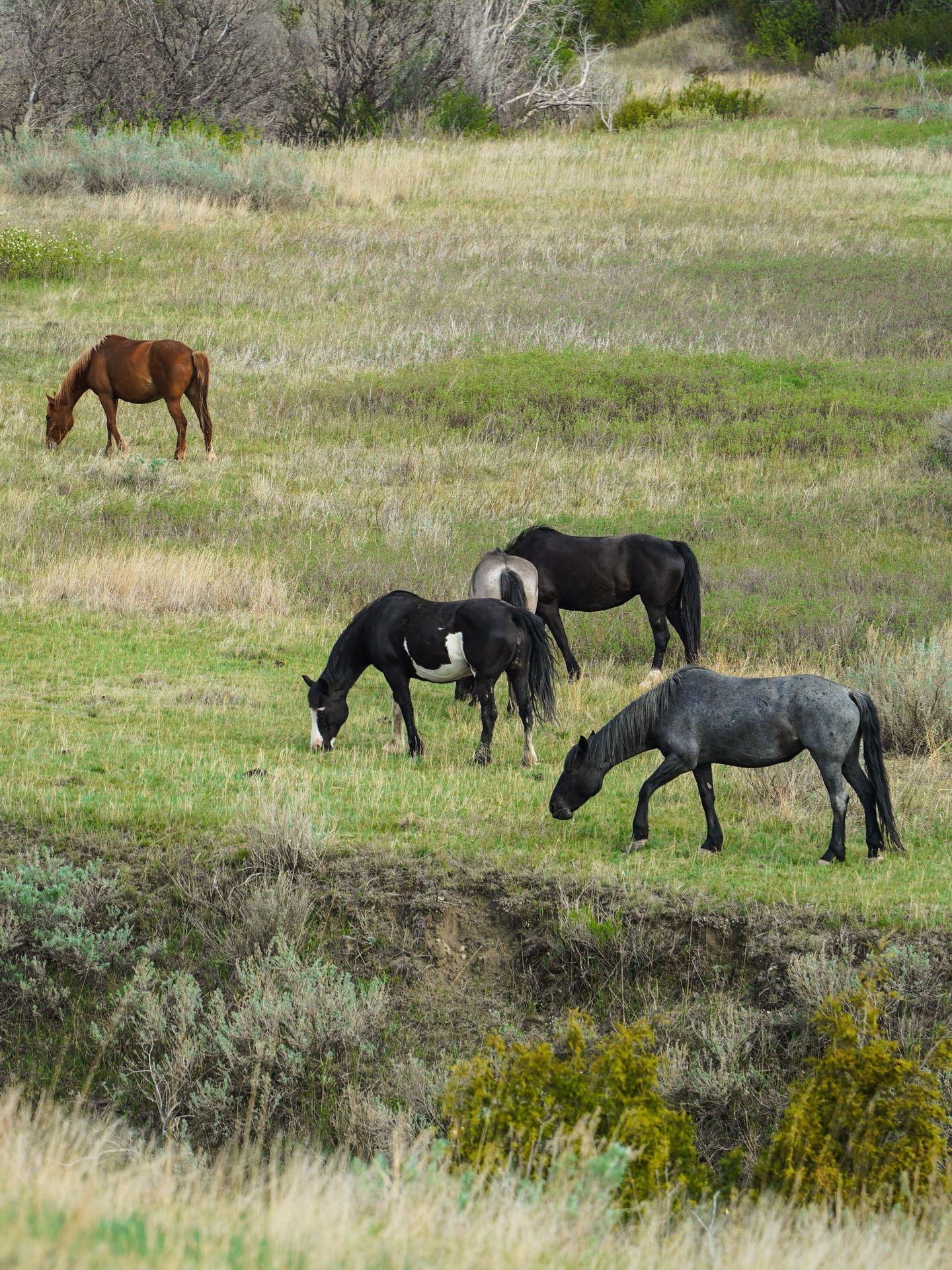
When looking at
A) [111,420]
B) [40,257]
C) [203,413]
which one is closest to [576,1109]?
[203,413]

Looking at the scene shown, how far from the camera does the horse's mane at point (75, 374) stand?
21.7m

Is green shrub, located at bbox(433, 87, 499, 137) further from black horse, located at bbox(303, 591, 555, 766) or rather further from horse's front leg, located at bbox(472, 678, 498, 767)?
horse's front leg, located at bbox(472, 678, 498, 767)

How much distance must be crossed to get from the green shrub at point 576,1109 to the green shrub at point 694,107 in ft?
149

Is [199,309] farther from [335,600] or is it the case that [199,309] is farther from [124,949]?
[124,949]

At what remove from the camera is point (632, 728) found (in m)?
9.16

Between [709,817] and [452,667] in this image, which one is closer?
[709,817]

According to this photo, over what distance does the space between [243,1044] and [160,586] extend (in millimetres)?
8740

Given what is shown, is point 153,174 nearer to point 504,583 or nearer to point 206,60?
point 206,60

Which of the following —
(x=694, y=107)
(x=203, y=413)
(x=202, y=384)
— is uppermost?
(x=694, y=107)

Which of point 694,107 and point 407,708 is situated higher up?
point 694,107

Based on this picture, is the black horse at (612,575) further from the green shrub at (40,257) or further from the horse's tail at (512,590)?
the green shrub at (40,257)

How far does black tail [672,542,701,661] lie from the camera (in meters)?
14.0

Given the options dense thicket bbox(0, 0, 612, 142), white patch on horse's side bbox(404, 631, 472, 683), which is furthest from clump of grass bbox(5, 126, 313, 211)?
white patch on horse's side bbox(404, 631, 472, 683)

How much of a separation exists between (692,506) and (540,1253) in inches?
655
